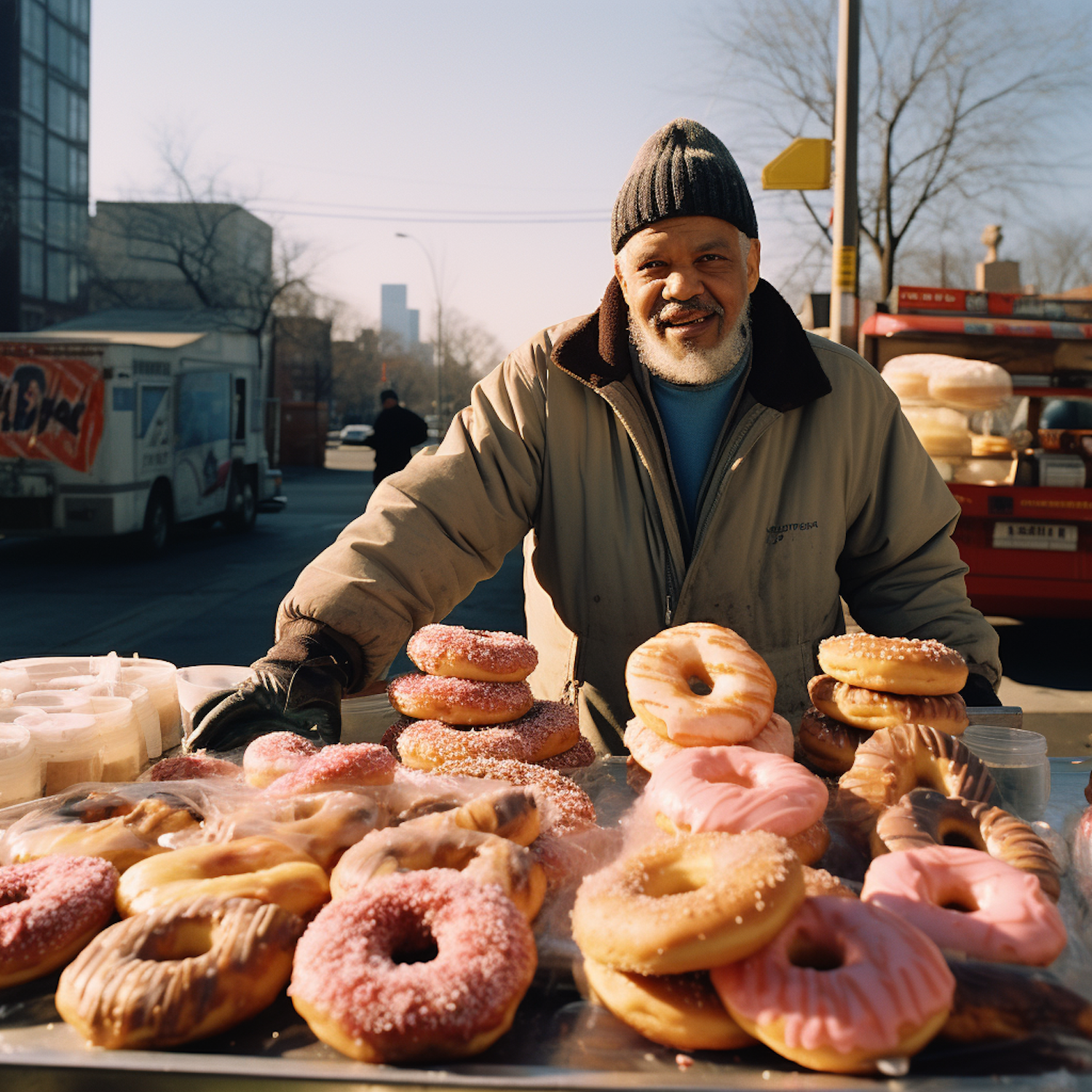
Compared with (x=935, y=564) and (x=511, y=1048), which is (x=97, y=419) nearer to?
(x=935, y=564)

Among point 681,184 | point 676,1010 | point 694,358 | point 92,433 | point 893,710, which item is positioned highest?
point 681,184

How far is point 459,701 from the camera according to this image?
221 cm

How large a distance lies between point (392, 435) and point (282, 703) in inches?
665

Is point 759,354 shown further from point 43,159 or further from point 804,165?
point 43,159

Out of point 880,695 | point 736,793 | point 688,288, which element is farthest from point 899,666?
point 688,288

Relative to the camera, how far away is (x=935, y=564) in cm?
301

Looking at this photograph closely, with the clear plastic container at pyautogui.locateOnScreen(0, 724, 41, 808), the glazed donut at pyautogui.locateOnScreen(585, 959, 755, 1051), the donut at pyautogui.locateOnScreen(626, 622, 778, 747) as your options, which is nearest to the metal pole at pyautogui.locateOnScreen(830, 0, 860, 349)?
the donut at pyautogui.locateOnScreen(626, 622, 778, 747)

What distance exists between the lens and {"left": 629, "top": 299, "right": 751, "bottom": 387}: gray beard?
3.01 m

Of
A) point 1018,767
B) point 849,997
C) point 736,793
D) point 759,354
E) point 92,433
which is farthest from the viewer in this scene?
point 92,433

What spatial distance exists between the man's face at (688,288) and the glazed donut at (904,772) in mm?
1422

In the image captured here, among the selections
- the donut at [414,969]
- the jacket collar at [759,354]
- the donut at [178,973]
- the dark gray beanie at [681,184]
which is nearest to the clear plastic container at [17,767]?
the donut at [178,973]

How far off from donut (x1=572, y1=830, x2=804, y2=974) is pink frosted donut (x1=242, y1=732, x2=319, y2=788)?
735 millimetres

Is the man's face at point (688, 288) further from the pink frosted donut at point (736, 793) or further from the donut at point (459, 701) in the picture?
the pink frosted donut at point (736, 793)

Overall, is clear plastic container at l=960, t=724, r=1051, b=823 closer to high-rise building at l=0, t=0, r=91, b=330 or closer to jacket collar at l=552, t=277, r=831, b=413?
jacket collar at l=552, t=277, r=831, b=413
